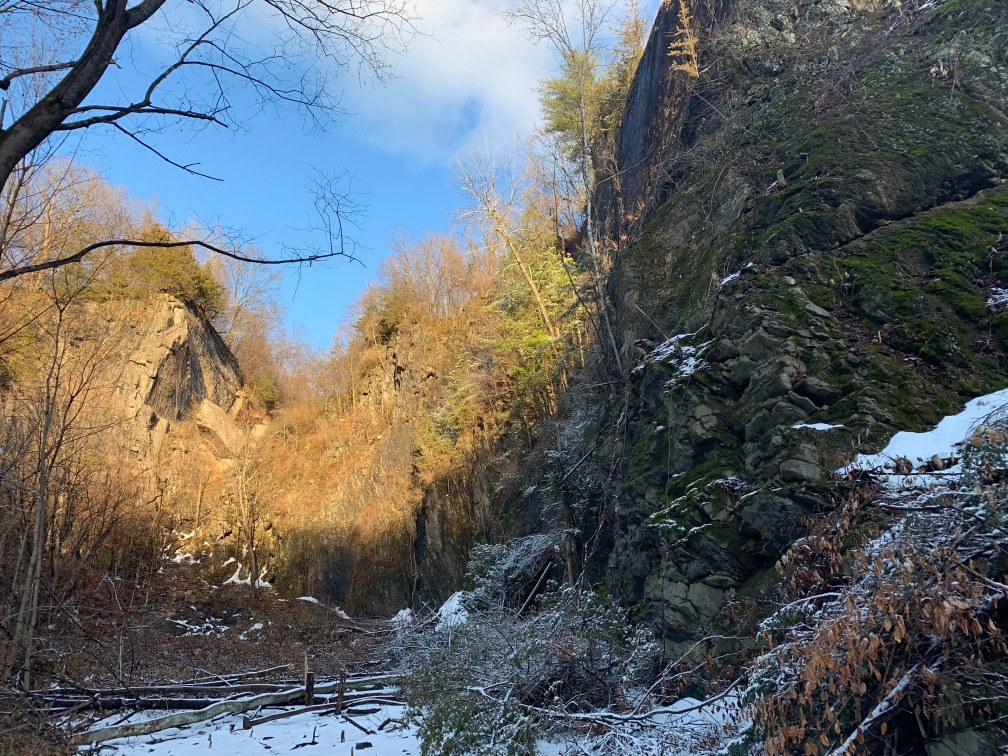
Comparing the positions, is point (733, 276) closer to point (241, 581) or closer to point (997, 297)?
point (997, 297)

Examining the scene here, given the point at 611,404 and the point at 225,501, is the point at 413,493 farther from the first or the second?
the point at 611,404

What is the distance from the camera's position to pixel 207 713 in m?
10.7

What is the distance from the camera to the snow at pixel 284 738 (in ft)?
29.1

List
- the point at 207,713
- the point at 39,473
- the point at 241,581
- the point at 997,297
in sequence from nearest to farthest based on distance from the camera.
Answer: the point at 997,297 < the point at 39,473 < the point at 207,713 < the point at 241,581

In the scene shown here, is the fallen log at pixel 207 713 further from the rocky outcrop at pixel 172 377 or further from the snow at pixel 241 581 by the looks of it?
the rocky outcrop at pixel 172 377

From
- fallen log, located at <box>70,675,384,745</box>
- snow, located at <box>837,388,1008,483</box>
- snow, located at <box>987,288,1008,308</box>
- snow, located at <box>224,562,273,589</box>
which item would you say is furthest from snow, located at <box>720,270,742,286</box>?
snow, located at <box>224,562,273,589</box>

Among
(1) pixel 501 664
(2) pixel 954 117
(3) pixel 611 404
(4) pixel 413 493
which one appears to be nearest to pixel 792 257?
(2) pixel 954 117

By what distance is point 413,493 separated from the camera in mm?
22484

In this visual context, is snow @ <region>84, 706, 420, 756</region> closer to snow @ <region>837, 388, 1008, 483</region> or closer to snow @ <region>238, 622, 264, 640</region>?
snow @ <region>837, 388, 1008, 483</region>

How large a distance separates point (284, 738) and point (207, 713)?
6.63 ft

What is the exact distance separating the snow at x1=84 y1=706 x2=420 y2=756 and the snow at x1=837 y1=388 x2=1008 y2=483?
22.6 feet

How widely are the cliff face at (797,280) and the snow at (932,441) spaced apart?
28cm

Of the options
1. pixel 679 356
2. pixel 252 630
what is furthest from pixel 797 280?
pixel 252 630

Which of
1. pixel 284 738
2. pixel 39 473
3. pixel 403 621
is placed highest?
pixel 39 473
